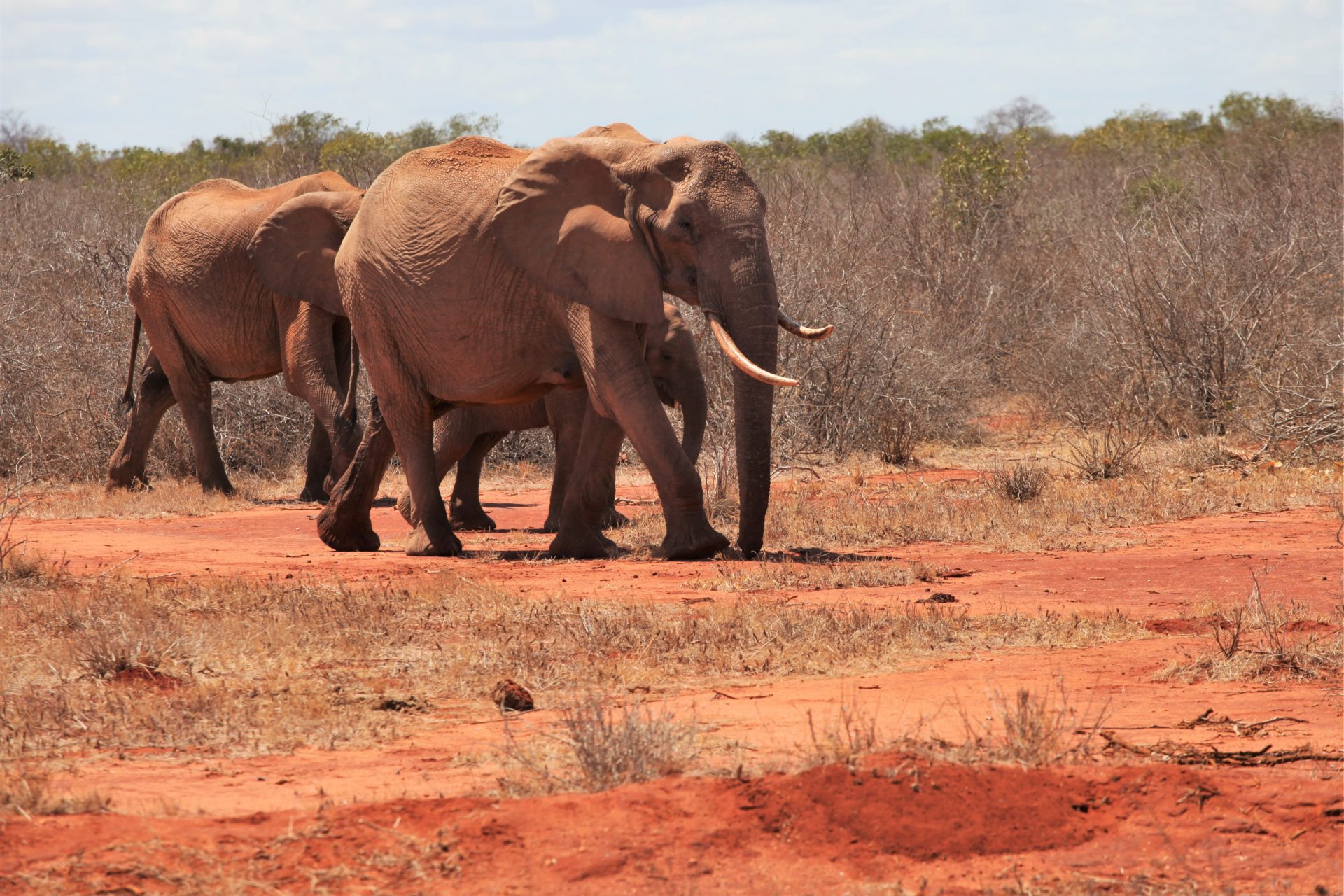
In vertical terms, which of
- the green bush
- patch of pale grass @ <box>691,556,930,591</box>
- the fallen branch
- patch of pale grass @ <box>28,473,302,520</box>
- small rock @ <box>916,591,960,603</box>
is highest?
the green bush

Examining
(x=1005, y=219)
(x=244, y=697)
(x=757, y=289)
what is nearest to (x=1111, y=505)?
(x=757, y=289)

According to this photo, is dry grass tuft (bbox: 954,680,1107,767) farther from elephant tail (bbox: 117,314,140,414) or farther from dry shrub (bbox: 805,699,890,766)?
elephant tail (bbox: 117,314,140,414)

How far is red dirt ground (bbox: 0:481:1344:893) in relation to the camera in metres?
3.99

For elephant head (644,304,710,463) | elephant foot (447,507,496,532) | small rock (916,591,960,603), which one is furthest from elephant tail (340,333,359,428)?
small rock (916,591,960,603)

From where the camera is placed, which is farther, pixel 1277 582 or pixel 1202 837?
pixel 1277 582

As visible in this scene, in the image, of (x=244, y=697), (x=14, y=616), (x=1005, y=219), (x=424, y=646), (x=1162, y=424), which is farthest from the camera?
(x=1005, y=219)

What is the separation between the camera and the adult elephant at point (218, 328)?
42.3ft

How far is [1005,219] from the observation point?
24.0 metres

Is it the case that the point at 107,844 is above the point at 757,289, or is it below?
below

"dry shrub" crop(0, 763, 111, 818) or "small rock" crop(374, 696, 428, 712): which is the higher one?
"dry shrub" crop(0, 763, 111, 818)

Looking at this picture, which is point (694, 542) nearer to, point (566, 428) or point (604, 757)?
point (566, 428)

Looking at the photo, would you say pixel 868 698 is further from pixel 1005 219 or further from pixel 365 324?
pixel 1005 219

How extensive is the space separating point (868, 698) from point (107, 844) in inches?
108

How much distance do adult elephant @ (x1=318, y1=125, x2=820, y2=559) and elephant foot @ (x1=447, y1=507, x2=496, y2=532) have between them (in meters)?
1.23
